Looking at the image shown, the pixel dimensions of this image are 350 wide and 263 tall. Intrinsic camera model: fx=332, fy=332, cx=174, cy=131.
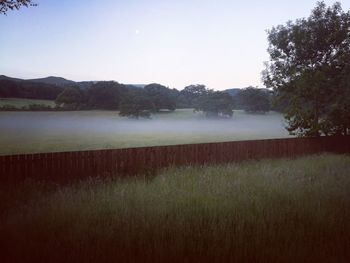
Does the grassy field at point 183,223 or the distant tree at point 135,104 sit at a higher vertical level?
the distant tree at point 135,104

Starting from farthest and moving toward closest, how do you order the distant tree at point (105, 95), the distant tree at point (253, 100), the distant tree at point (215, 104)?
the distant tree at point (253, 100) < the distant tree at point (215, 104) < the distant tree at point (105, 95)

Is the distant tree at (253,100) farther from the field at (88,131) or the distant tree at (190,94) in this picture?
the field at (88,131)

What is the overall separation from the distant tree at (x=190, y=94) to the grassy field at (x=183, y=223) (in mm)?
68993

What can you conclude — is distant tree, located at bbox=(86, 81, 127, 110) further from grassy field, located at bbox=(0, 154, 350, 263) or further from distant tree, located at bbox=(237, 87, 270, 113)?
distant tree, located at bbox=(237, 87, 270, 113)

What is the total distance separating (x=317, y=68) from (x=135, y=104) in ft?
102

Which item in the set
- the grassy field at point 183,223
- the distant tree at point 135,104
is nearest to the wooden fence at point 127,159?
the grassy field at point 183,223

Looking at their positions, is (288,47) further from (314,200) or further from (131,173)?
(314,200)

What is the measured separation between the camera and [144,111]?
176 ft

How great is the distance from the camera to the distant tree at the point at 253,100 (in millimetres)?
85050

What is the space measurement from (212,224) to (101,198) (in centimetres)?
359

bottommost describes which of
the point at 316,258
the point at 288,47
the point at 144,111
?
the point at 316,258

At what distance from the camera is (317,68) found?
24.1 metres

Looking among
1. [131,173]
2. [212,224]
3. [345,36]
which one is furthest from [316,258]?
[345,36]

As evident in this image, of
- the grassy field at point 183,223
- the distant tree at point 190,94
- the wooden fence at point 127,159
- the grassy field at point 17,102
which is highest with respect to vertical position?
the distant tree at point 190,94
